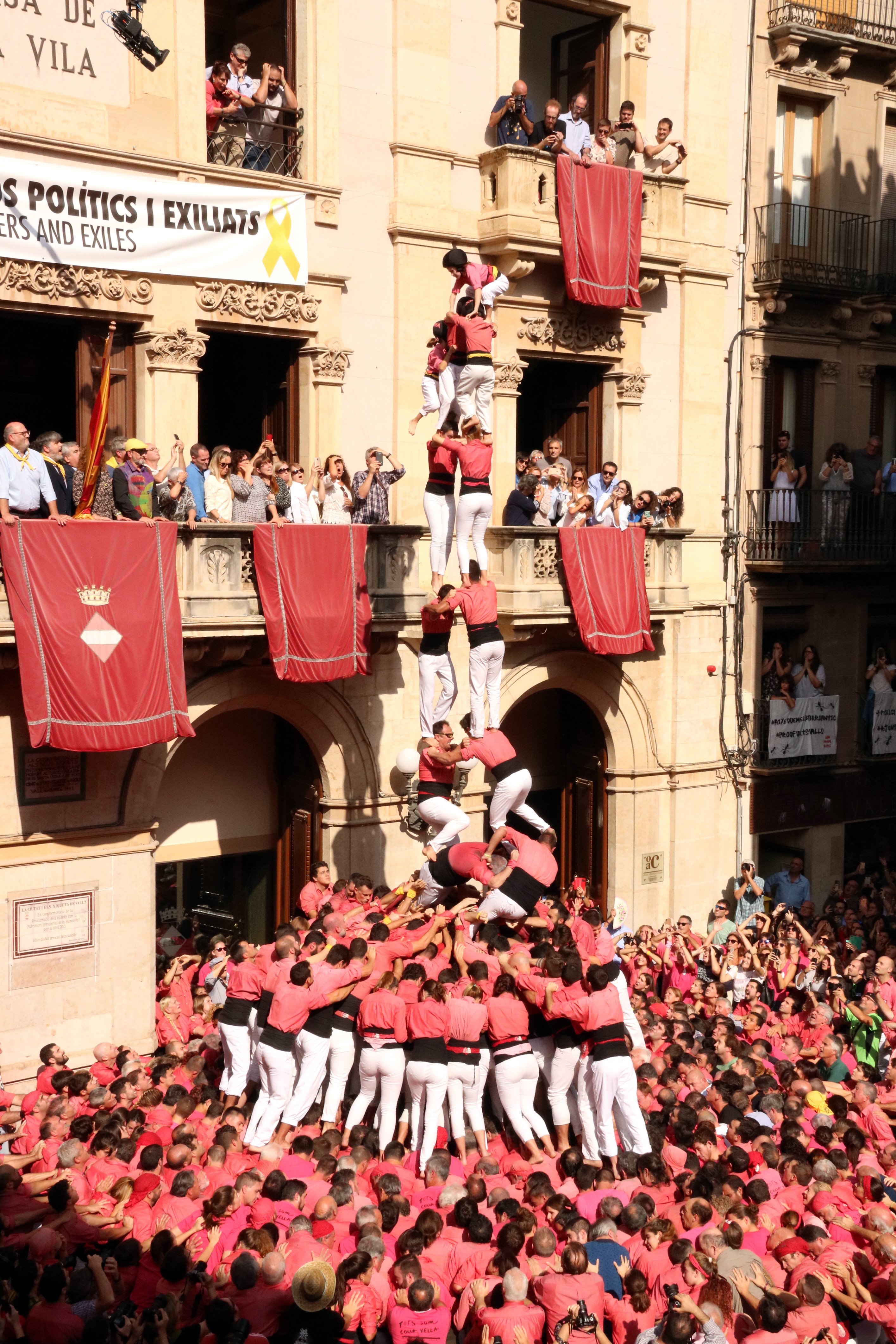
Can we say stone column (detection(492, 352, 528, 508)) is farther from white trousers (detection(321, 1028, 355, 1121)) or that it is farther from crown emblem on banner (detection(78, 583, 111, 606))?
white trousers (detection(321, 1028, 355, 1121))

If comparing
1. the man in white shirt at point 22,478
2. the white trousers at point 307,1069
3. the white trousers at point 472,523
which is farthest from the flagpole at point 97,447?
the white trousers at point 307,1069

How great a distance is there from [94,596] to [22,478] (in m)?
1.52

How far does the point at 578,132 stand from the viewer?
23297mm

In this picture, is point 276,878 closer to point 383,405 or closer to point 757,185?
point 383,405

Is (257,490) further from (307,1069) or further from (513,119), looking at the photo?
(307,1069)

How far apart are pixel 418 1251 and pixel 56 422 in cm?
1295

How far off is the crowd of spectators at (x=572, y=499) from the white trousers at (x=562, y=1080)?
9.00 meters

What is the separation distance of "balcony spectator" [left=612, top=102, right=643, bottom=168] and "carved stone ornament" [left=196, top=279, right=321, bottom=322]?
5.94m

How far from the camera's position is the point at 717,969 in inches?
795

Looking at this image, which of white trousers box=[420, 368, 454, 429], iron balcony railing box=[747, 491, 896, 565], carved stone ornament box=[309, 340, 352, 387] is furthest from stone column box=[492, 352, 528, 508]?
white trousers box=[420, 368, 454, 429]

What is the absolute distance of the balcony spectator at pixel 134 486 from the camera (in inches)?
699

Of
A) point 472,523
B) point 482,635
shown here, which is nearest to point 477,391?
point 472,523

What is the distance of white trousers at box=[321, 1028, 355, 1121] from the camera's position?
1504 cm

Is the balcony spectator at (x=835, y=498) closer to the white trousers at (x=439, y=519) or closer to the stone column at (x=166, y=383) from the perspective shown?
the white trousers at (x=439, y=519)
